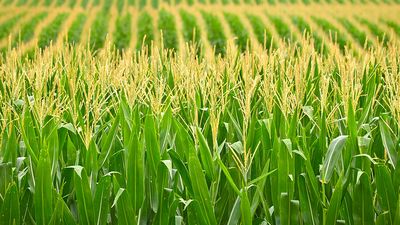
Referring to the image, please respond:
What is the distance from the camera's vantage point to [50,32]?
17.5 m

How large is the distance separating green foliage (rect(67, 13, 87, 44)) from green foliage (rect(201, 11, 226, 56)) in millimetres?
3389

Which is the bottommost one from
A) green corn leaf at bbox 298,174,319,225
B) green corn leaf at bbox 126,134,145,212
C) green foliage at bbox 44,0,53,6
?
green corn leaf at bbox 298,174,319,225

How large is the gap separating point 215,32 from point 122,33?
2.46m

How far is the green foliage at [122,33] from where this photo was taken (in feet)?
52.7

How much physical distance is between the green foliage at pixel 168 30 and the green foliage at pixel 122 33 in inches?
35.2

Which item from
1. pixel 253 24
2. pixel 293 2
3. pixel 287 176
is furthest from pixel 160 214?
pixel 293 2

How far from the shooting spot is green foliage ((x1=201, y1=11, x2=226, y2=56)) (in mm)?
15742

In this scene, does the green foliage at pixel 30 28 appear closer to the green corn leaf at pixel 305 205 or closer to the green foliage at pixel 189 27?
the green foliage at pixel 189 27

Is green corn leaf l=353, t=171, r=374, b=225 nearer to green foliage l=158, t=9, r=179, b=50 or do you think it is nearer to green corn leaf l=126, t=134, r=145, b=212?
green corn leaf l=126, t=134, r=145, b=212

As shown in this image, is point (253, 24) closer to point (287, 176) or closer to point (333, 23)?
point (333, 23)

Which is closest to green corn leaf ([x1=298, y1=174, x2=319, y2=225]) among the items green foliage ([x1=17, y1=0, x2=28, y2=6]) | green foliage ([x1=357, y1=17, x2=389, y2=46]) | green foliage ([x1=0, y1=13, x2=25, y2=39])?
green foliage ([x1=357, y1=17, x2=389, y2=46])

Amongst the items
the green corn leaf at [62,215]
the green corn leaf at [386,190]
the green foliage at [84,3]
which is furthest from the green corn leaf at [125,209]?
the green foliage at [84,3]

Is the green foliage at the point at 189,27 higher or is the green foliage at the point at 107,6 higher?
the green foliage at the point at 107,6

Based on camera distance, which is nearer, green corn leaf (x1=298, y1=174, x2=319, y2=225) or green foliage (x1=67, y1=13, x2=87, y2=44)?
green corn leaf (x1=298, y1=174, x2=319, y2=225)
